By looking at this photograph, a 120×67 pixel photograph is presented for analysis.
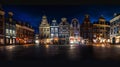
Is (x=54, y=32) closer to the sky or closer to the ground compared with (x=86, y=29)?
closer to the ground

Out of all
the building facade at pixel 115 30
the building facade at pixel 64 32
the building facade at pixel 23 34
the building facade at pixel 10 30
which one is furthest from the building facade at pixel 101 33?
the building facade at pixel 10 30

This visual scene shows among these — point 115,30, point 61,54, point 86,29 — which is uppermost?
point 86,29

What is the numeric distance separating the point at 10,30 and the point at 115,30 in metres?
27.1

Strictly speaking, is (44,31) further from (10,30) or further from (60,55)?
(60,55)

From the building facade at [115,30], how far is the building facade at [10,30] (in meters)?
24.2

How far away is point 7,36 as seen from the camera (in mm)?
47875

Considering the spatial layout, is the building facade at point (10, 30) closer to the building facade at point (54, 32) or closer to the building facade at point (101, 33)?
the building facade at point (54, 32)

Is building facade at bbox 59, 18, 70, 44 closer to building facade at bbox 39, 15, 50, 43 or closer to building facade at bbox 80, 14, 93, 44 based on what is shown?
building facade at bbox 39, 15, 50, 43

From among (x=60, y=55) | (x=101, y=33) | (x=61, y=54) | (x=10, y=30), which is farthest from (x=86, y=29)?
(x=60, y=55)

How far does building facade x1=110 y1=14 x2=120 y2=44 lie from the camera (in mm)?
47688

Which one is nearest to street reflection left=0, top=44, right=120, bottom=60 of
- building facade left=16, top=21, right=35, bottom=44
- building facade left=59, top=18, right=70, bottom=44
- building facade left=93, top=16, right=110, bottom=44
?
building facade left=93, top=16, right=110, bottom=44

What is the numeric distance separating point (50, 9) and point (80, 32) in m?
26.2

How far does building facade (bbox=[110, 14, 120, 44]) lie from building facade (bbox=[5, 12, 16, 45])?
24191mm

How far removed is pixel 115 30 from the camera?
5050cm
